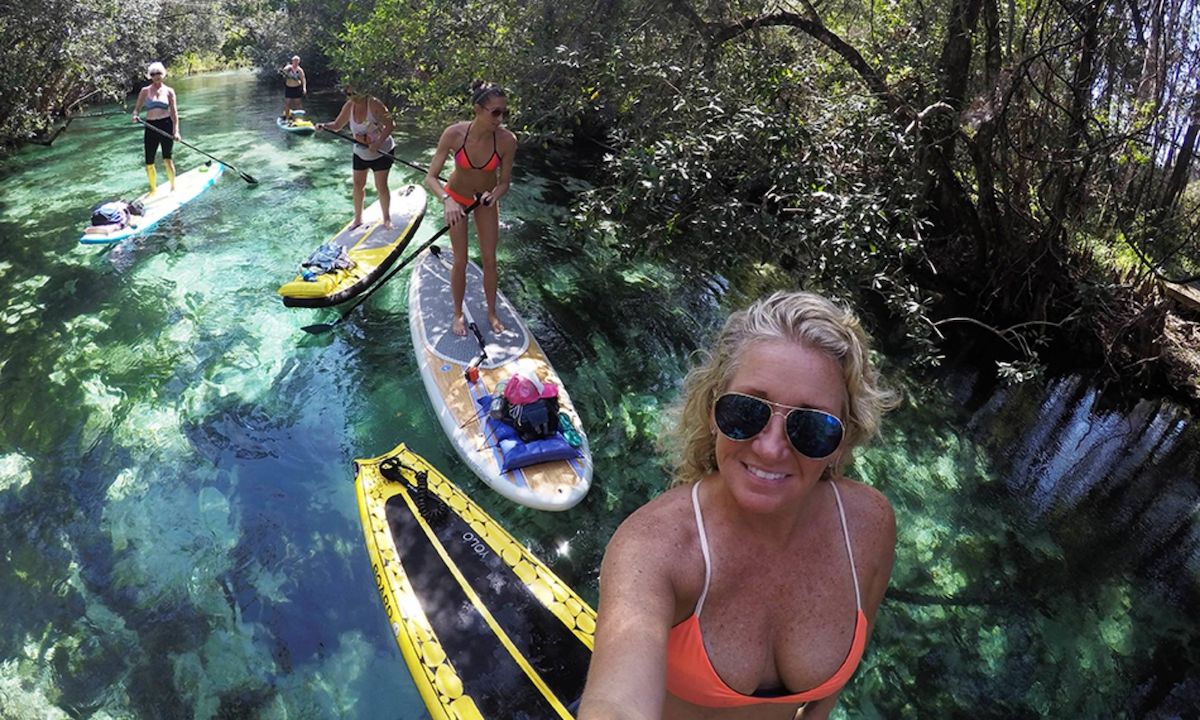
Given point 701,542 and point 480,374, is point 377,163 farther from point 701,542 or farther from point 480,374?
point 701,542

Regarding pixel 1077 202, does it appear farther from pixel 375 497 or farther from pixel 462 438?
pixel 375 497

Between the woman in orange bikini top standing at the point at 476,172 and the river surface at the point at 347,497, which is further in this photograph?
the woman in orange bikini top standing at the point at 476,172

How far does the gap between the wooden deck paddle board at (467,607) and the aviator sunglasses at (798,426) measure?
2.47 meters

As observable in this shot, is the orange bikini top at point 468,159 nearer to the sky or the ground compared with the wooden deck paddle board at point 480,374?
nearer to the sky

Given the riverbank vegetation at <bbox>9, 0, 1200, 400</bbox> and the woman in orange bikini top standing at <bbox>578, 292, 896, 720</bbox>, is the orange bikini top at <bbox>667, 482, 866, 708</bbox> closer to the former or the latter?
the woman in orange bikini top standing at <bbox>578, 292, 896, 720</bbox>

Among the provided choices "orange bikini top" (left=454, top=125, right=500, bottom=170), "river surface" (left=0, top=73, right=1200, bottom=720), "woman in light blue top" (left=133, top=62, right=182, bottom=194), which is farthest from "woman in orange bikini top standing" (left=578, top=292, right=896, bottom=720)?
"woman in light blue top" (left=133, top=62, right=182, bottom=194)

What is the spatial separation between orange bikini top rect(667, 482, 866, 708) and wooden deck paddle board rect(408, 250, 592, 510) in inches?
123

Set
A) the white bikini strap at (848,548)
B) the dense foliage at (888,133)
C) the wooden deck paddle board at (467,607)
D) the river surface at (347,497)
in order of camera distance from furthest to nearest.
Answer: the dense foliage at (888,133), the river surface at (347,497), the wooden deck paddle board at (467,607), the white bikini strap at (848,548)

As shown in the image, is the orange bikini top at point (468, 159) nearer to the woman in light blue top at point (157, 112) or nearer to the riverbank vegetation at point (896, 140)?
the riverbank vegetation at point (896, 140)

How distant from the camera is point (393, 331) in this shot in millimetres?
7559

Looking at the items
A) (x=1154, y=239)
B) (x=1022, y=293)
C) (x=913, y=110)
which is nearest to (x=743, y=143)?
(x=913, y=110)

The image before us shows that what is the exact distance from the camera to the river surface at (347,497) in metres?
4.26

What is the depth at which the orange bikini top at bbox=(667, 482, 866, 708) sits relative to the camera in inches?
59.7

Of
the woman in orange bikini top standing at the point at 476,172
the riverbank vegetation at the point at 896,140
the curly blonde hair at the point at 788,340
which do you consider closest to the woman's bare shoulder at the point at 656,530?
the curly blonde hair at the point at 788,340
